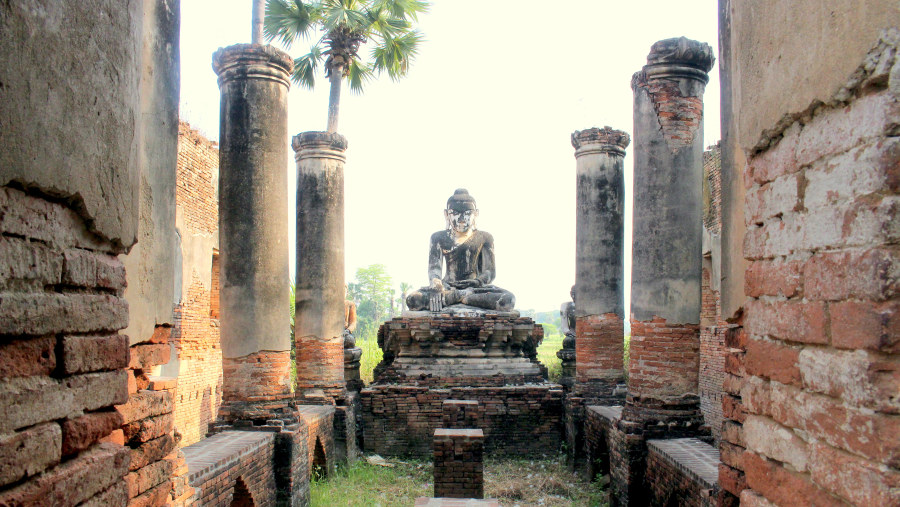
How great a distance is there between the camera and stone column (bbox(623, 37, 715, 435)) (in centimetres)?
730

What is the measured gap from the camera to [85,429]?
8.23 feet

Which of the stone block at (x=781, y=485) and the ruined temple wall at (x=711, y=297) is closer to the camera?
the stone block at (x=781, y=485)

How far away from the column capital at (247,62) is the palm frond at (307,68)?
8.82 m

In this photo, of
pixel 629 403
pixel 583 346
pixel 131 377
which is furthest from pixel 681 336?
pixel 131 377

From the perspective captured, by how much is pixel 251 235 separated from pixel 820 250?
20.6 ft

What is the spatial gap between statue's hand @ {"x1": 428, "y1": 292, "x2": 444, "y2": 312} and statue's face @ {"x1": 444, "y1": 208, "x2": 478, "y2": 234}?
6.23 ft

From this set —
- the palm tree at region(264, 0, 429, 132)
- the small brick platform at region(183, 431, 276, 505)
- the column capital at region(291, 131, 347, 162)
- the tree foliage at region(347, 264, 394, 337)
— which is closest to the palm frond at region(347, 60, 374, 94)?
the palm tree at region(264, 0, 429, 132)

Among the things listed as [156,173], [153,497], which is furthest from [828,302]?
[156,173]

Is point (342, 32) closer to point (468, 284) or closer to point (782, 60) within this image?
point (468, 284)

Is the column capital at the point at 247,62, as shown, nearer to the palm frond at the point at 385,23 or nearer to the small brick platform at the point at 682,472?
the small brick platform at the point at 682,472

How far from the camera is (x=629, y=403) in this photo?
752cm

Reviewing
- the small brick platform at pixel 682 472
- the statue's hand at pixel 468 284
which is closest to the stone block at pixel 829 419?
the small brick platform at pixel 682 472

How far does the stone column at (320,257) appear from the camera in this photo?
35.9 feet

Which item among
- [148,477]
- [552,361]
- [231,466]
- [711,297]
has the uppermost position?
[711,297]
